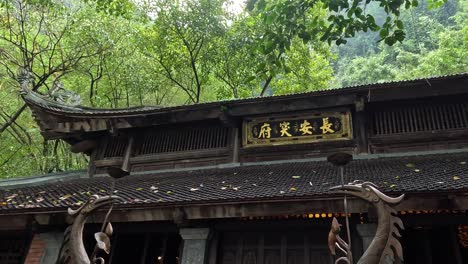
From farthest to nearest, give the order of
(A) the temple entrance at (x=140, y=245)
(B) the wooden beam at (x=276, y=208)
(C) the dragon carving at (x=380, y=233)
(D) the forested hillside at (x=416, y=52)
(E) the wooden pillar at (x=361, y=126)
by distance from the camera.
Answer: (D) the forested hillside at (x=416, y=52)
(E) the wooden pillar at (x=361, y=126)
(A) the temple entrance at (x=140, y=245)
(B) the wooden beam at (x=276, y=208)
(C) the dragon carving at (x=380, y=233)

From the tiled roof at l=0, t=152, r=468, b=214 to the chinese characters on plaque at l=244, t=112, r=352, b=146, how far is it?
565mm

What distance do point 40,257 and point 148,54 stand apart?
11.5m

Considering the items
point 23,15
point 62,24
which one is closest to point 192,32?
point 62,24

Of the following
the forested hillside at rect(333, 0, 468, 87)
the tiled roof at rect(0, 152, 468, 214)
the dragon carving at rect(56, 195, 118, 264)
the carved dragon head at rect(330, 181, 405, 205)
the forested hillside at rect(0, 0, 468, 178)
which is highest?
the forested hillside at rect(333, 0, 468, 87)

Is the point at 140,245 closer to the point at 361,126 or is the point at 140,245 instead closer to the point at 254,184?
the point at 254,184

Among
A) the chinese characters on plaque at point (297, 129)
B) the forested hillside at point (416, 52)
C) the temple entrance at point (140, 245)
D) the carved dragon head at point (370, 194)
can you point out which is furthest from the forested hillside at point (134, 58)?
the carved dragon head at point (370, 194)

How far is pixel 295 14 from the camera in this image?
6.45 meters

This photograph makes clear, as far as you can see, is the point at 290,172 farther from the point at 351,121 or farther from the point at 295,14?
the point at 295,14

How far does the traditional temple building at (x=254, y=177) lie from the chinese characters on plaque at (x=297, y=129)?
21 millimetres

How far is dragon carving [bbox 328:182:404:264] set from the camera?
3.53m

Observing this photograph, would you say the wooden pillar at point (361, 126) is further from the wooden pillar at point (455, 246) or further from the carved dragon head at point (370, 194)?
the carved dragon head at point (370, 194)

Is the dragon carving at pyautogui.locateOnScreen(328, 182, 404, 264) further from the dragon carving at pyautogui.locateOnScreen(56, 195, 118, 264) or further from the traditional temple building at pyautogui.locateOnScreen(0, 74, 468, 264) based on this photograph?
the dragon carving at pyautogui.locateOnScreen(56, 195, 118, 264)

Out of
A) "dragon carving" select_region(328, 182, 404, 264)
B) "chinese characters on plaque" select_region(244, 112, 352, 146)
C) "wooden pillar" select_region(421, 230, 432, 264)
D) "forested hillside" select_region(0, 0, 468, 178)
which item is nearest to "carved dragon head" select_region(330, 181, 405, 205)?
"dragon carving" select_region(328, 182, 404, 264)

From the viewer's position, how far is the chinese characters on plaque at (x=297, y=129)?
7.58m
